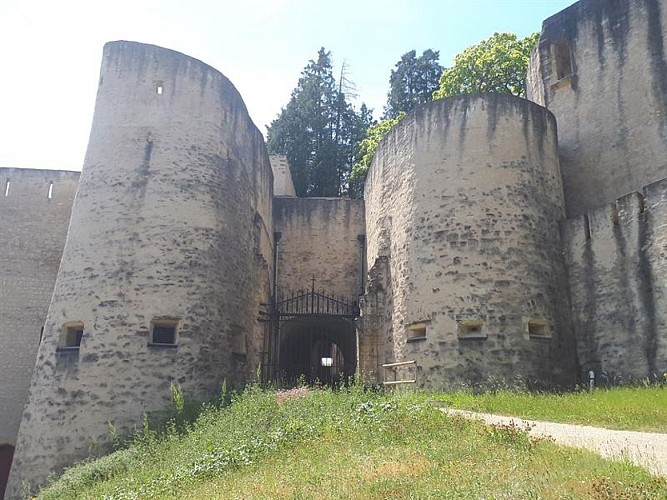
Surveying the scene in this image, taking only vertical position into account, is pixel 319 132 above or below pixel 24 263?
above

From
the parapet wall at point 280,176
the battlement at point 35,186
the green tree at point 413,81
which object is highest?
the green tree at point 413,81

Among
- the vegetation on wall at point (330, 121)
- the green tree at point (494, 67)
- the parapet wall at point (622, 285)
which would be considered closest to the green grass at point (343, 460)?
the parapet wall at point (622, 285)

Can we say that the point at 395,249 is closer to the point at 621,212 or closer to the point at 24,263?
the point at 621,212

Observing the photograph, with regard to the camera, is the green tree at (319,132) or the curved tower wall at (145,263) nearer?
the curved tower wall at (145,263)

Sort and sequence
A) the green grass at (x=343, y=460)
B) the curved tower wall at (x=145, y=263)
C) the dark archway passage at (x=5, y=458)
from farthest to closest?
1. the dark archway passage at (x=5, y=458)
2. the curved tower wall at (x=145, y=263)
3. the green grass at (x=343, y=460)

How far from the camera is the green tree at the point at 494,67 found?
71.8 feet

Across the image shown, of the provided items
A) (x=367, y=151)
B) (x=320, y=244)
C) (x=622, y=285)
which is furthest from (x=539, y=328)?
(x=367, y=151)

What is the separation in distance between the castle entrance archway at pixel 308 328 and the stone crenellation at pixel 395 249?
1.83 feet

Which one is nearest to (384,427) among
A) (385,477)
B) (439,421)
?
(439,421)

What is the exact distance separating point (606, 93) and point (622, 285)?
19.3ft

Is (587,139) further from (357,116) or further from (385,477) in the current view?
(357,116)

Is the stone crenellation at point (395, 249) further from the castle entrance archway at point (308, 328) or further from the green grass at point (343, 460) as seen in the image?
the green grass at point (343, 460)

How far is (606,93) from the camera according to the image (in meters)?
15.1

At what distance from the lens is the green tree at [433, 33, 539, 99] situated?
2188cm
